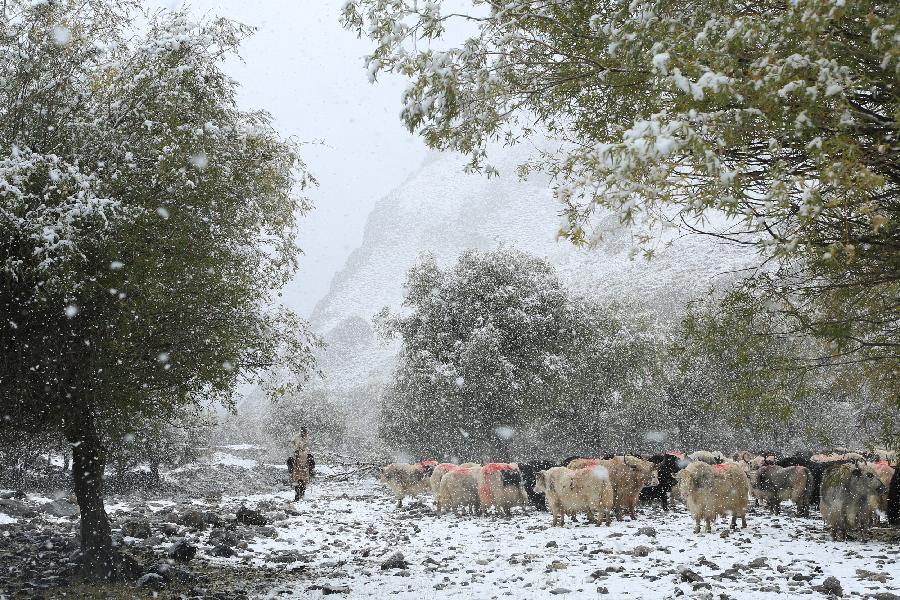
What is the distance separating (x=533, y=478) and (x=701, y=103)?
52.5 feet

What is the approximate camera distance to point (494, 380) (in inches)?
1081

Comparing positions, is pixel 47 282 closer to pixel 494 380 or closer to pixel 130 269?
pixel 130 269

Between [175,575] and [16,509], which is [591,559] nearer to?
[175,575]

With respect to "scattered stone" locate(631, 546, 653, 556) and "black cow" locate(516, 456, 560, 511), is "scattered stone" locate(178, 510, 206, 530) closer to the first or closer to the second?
"black cow" locate(516, 456, 560, 511)

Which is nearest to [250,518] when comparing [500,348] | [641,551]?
[641,551]

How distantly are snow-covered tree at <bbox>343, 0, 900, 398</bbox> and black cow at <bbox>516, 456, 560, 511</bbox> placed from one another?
40.9 ft

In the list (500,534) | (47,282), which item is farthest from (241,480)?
(47,282)

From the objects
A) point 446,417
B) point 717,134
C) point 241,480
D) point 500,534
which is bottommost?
point 241,480

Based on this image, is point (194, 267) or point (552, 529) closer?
point (194, 267)

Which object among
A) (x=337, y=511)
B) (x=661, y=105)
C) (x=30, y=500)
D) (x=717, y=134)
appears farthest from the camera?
(x=337, y=511)

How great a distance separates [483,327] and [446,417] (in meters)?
6.66

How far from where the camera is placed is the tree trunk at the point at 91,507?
8672 millimetres

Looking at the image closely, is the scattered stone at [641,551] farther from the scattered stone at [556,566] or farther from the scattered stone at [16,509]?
the scattered stone at [16,509]

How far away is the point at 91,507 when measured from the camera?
8953mm
